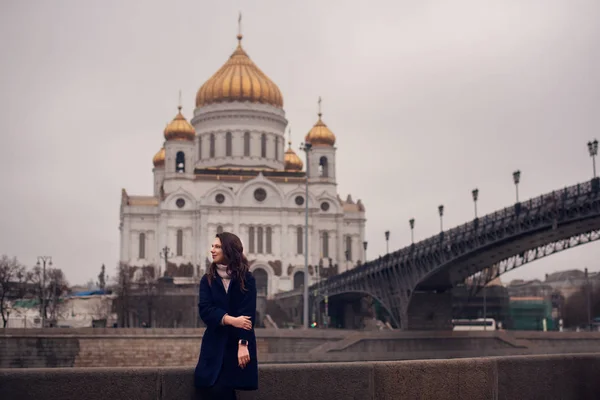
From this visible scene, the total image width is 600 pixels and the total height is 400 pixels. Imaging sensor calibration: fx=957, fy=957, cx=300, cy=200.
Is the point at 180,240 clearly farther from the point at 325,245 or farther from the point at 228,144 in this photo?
the point at 325,245

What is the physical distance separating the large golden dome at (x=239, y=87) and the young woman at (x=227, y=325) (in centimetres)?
9681

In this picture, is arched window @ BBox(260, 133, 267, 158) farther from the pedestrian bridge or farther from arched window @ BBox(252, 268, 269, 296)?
the pedestrian bridge

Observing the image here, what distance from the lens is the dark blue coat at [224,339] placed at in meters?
7.30

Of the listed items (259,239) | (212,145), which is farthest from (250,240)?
(212,145)

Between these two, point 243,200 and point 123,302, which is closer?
point 123,302

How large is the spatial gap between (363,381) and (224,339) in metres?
1.74

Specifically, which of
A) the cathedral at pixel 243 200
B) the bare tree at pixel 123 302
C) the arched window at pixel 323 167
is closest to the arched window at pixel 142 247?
the cathedral at pixel 243 200

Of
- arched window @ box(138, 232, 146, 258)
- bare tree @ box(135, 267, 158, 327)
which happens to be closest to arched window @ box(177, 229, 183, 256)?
arched window @ box(138, 232, 146, 258)

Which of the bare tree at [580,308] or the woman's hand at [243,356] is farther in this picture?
the bare tree at [580,308]

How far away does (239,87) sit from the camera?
103750mm

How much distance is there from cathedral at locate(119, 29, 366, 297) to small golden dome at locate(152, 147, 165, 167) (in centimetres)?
879

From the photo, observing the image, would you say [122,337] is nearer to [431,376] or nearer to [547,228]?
[547,228]

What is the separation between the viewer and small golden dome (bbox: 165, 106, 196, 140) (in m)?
97.8

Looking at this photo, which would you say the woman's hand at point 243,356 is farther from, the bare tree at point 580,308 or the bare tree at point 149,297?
the bare tree at point 580,308
